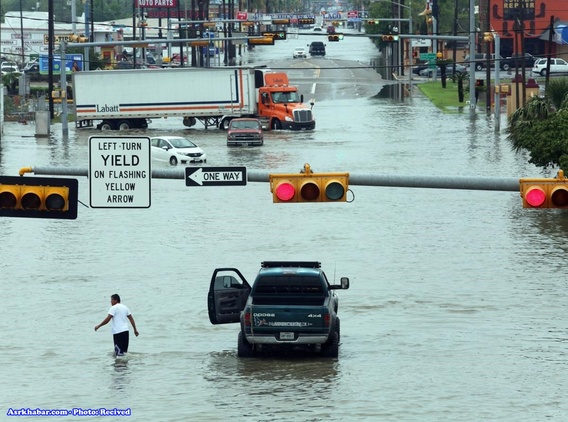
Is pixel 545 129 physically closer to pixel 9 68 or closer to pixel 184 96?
pixel 184 96

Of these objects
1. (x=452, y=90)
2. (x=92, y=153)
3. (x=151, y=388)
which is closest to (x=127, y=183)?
(x=92, y=153)

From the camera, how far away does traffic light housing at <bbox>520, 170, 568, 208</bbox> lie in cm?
1895

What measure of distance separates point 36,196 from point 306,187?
3993mm

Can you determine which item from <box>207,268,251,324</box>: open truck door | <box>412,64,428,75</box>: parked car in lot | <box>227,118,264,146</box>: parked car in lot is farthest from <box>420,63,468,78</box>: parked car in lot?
<box>207,268,251,324</box>: open truck door

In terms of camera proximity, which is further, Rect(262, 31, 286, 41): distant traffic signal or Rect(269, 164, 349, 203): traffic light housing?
Rect(262, 31, 286, 41): distant traffic signal

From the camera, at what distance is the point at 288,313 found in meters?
22.8

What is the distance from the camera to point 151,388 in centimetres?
2220

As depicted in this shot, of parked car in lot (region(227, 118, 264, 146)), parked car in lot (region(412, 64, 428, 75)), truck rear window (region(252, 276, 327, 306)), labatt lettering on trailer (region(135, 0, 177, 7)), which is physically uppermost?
labatt lettering on trailer (region(135, 0, 177, 7))

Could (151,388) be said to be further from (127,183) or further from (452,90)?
(452,90)

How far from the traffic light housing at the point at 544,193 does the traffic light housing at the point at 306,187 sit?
8.62 feet

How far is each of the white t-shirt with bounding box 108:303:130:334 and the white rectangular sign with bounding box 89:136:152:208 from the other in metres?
2.73

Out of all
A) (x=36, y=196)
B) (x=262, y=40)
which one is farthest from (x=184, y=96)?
(x=36, y=196)

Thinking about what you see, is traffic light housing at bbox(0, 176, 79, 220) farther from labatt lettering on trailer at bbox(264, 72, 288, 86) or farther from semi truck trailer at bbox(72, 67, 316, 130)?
labatt lettering on trailer at bbox(264, 72, 288, 86)

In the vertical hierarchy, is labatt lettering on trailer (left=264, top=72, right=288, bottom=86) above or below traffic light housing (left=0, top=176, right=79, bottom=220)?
above
